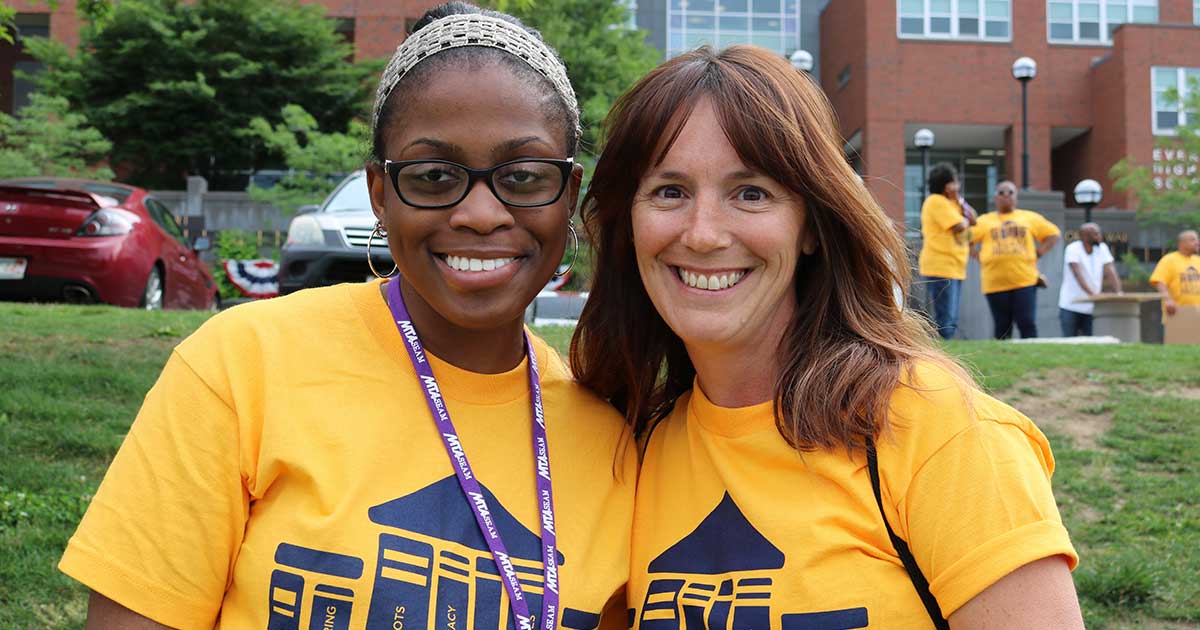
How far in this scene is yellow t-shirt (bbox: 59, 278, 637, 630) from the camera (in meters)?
1.97

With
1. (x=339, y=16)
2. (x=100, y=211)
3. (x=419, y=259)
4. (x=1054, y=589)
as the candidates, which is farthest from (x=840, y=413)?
(x=339, y=16)

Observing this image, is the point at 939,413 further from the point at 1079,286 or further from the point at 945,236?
the point at 1079,286

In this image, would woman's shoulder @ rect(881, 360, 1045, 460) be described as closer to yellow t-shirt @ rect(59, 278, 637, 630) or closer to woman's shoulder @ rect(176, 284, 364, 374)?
yellow t-shirt @ rect(59, 278, 637, 630)

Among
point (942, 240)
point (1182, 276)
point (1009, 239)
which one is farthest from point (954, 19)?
point (942, 240)

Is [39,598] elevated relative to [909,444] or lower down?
lower down

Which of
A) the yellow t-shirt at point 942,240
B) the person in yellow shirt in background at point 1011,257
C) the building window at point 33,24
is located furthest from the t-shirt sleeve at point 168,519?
the building window at point 33,24

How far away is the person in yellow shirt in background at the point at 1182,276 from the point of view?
14.5 m

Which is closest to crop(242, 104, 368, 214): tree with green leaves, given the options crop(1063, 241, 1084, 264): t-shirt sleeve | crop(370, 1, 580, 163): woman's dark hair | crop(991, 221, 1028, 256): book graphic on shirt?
crop(991, 221, 1028, 256): book graphic on shirt

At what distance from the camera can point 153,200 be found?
1186cm

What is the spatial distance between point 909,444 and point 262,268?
573 inches

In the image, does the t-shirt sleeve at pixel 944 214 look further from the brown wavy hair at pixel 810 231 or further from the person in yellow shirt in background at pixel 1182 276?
the brown wavy hair at pixel 810 231

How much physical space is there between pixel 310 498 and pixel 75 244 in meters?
9.25

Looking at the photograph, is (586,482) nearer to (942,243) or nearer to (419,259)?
(419,259)

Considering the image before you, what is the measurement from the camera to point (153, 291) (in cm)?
1133
